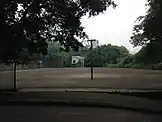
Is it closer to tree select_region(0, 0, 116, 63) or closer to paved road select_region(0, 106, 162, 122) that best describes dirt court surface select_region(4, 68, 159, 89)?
tree select_region(0, 0, 116, 63)

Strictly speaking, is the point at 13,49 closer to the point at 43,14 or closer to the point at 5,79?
the point at 43,14

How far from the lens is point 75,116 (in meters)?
11.5

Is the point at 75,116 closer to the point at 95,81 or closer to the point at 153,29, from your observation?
the point at 153,29

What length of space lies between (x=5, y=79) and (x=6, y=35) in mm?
9200

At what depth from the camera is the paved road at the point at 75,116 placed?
35.3ft

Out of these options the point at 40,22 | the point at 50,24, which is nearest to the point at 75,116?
the point at 40,22

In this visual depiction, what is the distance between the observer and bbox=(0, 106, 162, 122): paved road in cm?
1077

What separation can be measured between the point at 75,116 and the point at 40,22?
6.91m

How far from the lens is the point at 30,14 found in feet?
55.8

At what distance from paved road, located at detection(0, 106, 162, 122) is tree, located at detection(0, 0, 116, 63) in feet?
14.6

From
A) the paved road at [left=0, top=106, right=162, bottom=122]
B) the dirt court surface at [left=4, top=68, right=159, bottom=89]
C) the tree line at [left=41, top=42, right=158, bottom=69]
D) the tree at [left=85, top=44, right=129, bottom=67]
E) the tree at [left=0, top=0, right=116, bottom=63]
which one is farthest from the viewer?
the tree at [left=85, top=44, right=129, bottom=67]

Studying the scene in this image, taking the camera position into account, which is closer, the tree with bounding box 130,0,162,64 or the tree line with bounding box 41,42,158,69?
the tree with bounding box 130,0,162,64

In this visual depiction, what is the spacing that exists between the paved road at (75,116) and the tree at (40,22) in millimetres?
4439

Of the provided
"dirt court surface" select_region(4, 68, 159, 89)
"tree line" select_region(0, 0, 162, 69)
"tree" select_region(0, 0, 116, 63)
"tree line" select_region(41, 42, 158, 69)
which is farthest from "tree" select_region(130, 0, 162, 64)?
"tree line" select_region(41, 42, 158, 69)
